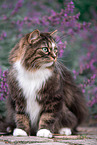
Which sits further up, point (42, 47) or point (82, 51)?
point (82, 51)

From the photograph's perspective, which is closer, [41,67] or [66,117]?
[41,67]

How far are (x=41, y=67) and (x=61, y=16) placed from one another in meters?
1.35

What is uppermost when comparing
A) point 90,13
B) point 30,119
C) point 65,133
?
point 90,13

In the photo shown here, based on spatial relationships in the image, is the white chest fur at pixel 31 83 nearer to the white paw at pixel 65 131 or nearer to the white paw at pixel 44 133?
the white paw at pixel 44 133

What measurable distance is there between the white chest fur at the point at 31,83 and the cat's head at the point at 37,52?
0.08 metres

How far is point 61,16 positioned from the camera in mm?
3791

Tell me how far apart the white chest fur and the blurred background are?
0.41 m

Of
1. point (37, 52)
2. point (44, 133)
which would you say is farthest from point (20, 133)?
point (37, 52)

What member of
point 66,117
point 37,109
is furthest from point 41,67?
point 66,117

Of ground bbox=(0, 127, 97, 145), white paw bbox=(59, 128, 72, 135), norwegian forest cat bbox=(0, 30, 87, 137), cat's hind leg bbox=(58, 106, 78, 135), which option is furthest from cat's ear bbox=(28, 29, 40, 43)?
white paw bbox=(59, 128, 72, 135)

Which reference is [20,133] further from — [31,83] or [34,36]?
[34,36]

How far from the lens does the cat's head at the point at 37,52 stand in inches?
110

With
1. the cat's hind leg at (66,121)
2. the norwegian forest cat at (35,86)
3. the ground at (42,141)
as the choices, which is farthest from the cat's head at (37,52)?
the ground at (42,141)

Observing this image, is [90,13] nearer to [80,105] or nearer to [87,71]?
[87,71]
